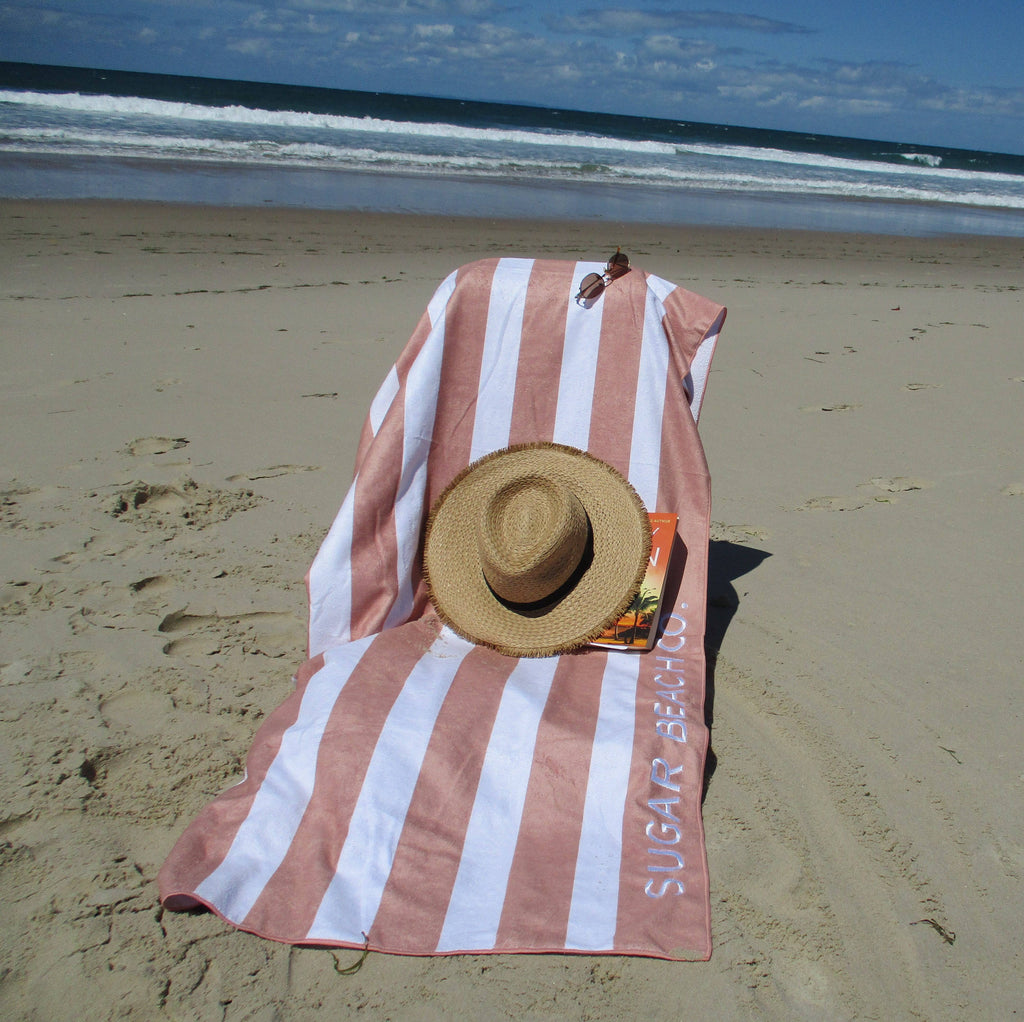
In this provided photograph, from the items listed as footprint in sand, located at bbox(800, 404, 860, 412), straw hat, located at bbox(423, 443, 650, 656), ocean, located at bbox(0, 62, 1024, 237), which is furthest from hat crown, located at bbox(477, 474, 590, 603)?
ocean, located at bbox(0, 62, 1024, 237)

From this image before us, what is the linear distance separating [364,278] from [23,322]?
2785mm

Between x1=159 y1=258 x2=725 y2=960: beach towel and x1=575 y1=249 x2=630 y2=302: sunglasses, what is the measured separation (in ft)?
0.10

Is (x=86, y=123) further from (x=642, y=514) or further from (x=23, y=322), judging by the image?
(x=642, y=514)

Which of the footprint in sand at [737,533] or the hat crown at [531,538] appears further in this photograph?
the footprint in sand at [737,533]

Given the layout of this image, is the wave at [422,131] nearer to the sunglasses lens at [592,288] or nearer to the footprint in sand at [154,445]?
the footprint in sand at [154,445]

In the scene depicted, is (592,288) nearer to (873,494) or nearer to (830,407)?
(873,494)

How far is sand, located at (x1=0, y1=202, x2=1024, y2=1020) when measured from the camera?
1738mm

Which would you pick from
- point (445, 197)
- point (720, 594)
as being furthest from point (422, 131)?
point (720, 594)

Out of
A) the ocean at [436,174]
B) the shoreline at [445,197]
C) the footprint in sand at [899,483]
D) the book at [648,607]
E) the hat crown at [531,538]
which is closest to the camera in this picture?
the hat crown at [531,538]

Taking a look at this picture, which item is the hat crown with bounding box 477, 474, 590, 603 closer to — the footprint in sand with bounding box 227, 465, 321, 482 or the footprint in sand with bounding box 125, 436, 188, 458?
the footprint in sand with bounding box 227, 465, 321, 482

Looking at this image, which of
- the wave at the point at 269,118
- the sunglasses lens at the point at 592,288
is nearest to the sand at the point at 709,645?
the sunglasses lens at the point at 592,288

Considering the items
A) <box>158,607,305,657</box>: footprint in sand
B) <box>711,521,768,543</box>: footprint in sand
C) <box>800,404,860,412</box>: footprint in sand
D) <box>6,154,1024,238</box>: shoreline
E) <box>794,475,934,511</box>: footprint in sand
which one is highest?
<box>6,154,1024,238</box>: shoreline

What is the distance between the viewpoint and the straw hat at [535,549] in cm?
254

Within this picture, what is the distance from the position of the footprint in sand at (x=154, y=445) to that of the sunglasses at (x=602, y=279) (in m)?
2.17
